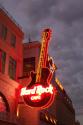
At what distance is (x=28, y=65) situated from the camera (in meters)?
40.1

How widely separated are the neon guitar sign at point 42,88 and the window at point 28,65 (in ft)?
23.3

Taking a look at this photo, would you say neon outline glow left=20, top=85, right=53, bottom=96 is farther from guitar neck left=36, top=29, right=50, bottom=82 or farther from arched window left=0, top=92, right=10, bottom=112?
arched window left=0, top=92, right=10, bottom=112

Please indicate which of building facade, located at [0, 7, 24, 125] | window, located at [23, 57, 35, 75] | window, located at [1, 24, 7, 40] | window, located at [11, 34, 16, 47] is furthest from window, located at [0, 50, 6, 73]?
window, located at [23, 57, 35, 75]

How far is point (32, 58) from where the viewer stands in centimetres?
4056

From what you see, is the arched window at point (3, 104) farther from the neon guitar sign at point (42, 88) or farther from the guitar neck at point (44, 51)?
the guitar neck at point (44, 51)

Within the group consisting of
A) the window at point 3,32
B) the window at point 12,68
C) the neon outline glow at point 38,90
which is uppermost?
the window at point 3,32

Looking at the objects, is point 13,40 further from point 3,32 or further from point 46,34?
point 46,34

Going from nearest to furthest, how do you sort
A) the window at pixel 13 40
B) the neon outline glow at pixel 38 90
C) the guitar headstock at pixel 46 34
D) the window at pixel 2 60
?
the neon outline glow at pixel 38 90 → the guitar headstock at pixel 46 34 → the window at pixel 2 60 → the window at pixel 13 40

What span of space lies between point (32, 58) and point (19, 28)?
441cm

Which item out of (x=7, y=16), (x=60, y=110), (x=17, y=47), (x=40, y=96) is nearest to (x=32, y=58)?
(x=17, y=47)

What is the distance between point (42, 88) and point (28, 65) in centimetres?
1024

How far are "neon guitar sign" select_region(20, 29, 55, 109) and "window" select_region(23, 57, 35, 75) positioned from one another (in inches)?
280

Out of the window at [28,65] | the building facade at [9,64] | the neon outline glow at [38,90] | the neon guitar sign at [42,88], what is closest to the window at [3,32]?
the building facade at [9,64]

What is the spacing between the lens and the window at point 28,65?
1567 inches
